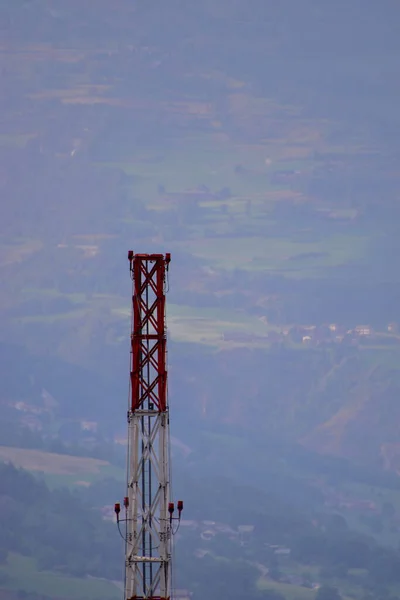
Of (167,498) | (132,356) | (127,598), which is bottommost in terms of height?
(127,598)

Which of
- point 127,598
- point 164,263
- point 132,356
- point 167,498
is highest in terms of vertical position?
point 164,263

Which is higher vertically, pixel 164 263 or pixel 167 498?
pixel 164 263

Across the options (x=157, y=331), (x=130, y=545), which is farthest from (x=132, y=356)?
(x=130, y=545)

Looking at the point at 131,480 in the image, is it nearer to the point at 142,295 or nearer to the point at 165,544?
the point at 165,544

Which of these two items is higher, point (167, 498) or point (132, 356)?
point (132, 356)

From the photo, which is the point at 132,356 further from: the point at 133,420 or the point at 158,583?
the point at 158,583

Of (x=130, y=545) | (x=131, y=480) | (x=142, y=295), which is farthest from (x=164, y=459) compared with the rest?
(x=142, y=295)
